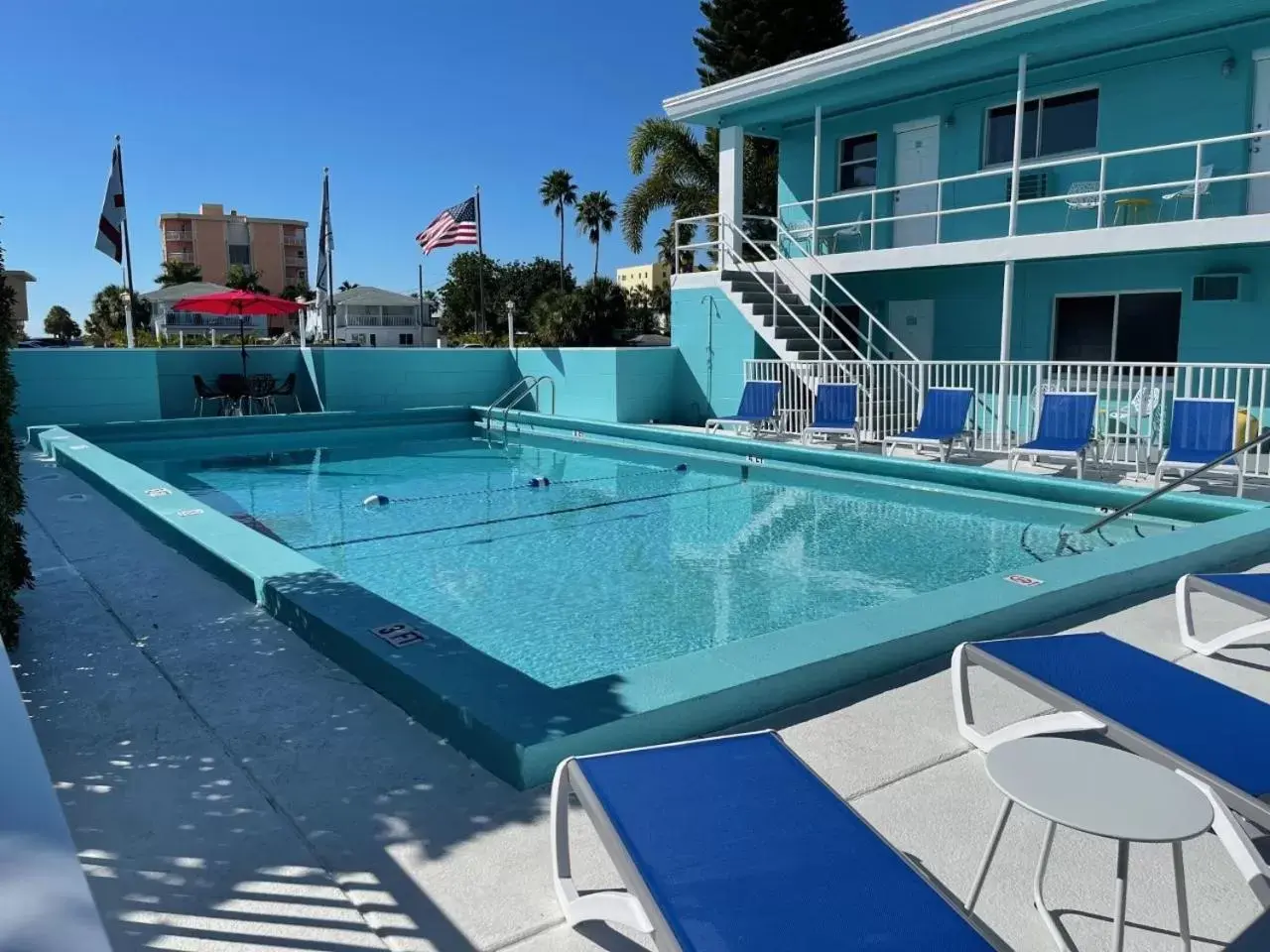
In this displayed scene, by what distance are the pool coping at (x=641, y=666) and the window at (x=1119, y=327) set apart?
6.84 meters

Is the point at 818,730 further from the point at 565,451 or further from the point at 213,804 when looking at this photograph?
the point at 565,451

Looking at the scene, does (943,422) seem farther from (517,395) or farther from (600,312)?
(600,312)

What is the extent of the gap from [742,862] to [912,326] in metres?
14.5

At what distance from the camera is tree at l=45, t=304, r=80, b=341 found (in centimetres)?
8525

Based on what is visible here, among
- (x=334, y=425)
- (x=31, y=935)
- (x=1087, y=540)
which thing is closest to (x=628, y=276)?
(x=334, y=425)

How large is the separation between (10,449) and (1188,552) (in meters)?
6.45

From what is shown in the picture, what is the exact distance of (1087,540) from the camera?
820cm

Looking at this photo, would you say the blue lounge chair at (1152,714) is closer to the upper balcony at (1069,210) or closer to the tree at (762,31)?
the upper balcony at (1069,210)

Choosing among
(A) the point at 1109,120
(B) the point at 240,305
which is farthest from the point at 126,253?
(A) the point at 1109,120

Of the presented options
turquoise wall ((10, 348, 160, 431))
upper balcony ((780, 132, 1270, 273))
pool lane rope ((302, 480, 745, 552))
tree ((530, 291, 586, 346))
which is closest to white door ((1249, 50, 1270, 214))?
upper balcony ((780, 132, 1270, 273))

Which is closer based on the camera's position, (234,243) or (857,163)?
(857,163)

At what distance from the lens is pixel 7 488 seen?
13.6ft

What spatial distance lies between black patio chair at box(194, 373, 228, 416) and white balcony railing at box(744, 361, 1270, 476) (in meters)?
9.70

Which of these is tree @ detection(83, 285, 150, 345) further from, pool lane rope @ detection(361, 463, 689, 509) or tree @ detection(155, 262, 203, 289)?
pool lane rope @ detection(361, 463, 689, 509)
